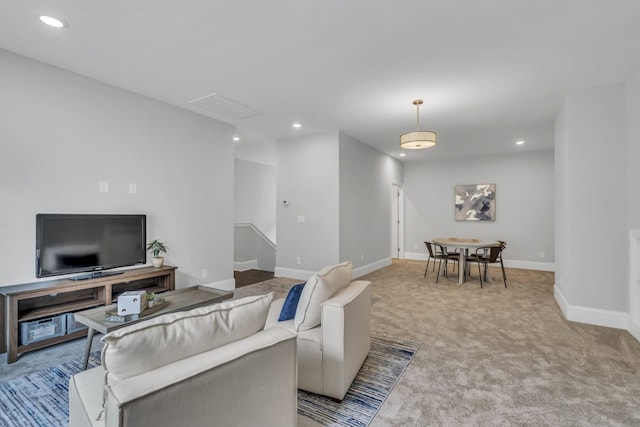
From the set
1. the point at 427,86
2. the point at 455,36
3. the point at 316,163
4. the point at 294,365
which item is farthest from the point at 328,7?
the point at 316,163

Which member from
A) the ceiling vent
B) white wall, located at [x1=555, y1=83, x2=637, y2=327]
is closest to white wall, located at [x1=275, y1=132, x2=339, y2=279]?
the ceiling vent

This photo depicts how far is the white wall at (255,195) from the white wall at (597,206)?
659 cm

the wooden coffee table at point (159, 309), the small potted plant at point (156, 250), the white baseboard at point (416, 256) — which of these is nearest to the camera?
the wooden coffee table at point (159, 309)

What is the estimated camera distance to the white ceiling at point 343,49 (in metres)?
2.24

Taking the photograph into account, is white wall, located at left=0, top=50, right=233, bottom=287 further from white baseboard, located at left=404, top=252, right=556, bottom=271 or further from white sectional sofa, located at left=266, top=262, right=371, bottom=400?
white baseboard, located at left=404, top=252, right=556, bottom=271

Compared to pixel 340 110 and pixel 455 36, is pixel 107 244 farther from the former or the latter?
pixel 455 36

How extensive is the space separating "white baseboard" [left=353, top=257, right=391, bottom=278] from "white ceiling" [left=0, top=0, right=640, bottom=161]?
2946 millimetres

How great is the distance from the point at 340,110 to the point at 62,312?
378 cm

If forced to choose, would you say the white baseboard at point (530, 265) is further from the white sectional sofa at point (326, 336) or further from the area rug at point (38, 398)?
the area rug at point (38, 398)

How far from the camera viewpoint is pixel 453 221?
25.7ft

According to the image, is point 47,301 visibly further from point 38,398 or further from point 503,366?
point 503,366

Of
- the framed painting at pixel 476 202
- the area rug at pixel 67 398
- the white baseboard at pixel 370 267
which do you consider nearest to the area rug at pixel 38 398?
the area rug at pixel 67 398

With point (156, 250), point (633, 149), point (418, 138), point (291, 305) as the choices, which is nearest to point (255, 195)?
point (156, 250)

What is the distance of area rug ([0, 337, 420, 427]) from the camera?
6.05 ft
